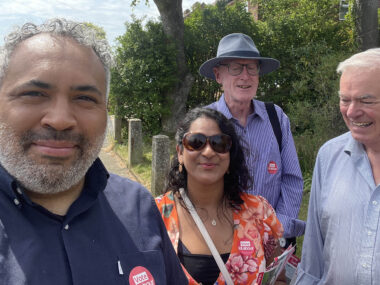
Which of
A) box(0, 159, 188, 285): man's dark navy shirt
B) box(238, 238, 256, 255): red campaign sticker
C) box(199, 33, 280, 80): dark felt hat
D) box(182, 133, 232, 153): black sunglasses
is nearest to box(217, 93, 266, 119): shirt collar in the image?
box(199, 33, 280, 80): dark felt hat

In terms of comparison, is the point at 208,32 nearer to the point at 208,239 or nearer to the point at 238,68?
the point at 238,68

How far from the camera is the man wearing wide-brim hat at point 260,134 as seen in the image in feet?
9.64

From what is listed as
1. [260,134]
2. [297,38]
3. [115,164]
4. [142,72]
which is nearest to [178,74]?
[142,72]

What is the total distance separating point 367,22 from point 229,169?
26.0 ft

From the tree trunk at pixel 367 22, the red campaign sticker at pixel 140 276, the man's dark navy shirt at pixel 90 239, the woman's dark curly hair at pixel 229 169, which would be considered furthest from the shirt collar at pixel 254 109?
the tree trunk at pixel 367 22

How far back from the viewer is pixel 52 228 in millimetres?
1373

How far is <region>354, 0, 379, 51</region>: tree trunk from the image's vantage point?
8508 mm

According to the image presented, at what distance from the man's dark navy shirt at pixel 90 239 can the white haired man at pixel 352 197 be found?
3.39 feet

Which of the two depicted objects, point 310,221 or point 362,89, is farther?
point 310,221

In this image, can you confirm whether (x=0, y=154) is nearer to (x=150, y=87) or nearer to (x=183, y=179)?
(x=183, y=179)

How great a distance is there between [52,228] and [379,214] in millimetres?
1753

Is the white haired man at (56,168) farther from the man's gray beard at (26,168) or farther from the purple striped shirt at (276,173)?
the purple striped shirt at (276,173)

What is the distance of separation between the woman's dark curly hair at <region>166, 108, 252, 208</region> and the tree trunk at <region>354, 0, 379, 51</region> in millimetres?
7589

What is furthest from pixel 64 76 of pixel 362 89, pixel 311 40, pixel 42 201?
pixel 311 40
